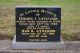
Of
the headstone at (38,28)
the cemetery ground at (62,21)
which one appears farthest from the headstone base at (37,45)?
the cemetery ground at (62,21)

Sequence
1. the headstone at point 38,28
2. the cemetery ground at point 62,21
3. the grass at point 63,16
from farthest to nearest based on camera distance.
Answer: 1. the grass at point 63,16
2. the cemetery ground at point 62,21
3. the headstone at point 38,28

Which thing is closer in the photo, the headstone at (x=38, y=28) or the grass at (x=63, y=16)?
the headstone at (x=38, y=28)

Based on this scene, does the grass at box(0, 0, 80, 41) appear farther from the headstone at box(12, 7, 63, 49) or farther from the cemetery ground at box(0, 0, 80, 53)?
the headstone at box(12, 7, 63, 49)

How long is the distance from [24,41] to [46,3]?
7003 mm

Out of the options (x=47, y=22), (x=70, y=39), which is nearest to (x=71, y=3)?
(x=70, y=39)

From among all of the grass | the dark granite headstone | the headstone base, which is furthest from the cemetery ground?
the dark granite headstone

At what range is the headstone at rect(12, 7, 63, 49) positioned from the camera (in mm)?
7371

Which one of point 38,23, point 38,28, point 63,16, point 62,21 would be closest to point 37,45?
point 38,28

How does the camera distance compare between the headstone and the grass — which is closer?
the headstone

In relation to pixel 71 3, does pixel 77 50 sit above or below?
below

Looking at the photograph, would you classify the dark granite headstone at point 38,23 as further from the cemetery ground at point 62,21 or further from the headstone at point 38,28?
the cemetery ground at point 62,21

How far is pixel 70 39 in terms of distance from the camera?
8.55 m

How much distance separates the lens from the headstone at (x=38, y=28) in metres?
7.37

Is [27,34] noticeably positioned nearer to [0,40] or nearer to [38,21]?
[38,21]
